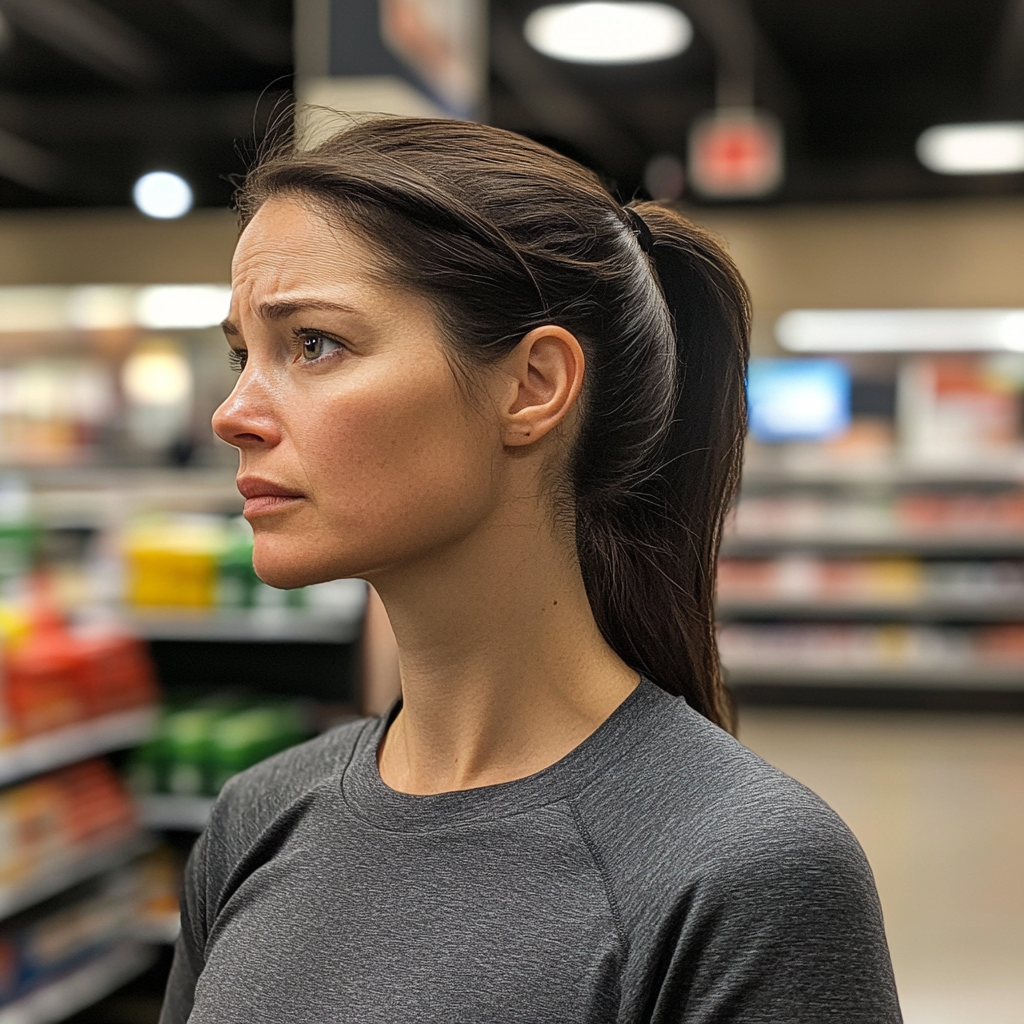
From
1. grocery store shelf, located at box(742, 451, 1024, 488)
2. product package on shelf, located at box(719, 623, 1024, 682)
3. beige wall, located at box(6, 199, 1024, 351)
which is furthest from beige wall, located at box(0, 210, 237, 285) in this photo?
product package on shelf, located at box(719, 623, 1024, 682)

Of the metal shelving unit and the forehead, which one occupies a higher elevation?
the forehead

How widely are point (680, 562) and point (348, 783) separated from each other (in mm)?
381

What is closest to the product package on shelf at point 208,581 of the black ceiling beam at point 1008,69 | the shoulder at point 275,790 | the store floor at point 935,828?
the store floor at point 935,828

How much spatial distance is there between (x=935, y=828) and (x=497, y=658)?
575 centimetres

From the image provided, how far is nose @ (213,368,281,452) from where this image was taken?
1.06 meters

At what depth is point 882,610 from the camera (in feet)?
32.6

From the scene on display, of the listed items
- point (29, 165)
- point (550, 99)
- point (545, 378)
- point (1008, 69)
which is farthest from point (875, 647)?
point (545, 378)

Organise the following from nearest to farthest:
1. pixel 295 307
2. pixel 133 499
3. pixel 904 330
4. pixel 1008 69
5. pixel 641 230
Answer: pixel 295 307 → pixel 641 230 → pixel 133 499 → pixel 1008 69 → pixel 904 330

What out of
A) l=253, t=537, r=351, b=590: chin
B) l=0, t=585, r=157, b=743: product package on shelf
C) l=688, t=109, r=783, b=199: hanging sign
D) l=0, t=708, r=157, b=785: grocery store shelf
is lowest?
l=0, t=708, r=157, b=785: grocery store shelf

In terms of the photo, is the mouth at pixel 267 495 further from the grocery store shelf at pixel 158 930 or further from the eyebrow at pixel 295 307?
the grocery store shelf at pixel 158 930

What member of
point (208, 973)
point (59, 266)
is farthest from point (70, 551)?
point (59, 266)

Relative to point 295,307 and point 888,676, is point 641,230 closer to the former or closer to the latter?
point 295,307

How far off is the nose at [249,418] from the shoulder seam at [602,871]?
0.39 m

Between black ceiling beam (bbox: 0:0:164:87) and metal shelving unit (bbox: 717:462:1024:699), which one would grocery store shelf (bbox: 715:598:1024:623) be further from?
black ceiling beam (bbox: 0:0:164:87)
